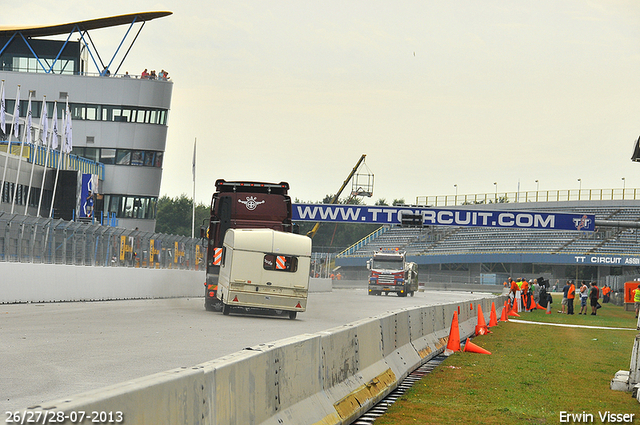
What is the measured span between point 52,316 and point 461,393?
11857 mm

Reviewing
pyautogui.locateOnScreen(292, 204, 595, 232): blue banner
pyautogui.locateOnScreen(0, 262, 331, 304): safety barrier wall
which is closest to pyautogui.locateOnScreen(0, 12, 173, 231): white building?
pyautogui.locateOnScreen(292, 204, 595, 232): blue banner

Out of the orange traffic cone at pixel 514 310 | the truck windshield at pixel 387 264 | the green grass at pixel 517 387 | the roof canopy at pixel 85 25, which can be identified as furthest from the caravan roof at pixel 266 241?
the roof canopy at pixel 85 25

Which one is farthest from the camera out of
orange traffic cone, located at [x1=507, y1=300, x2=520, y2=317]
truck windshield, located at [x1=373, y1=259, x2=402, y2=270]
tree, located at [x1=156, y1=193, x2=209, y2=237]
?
tree, located at [x1=156, y1=193, x2=209, y2=237]

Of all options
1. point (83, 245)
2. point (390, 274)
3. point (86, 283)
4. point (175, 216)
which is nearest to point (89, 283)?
point (86, 283)

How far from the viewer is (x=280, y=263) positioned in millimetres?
23422

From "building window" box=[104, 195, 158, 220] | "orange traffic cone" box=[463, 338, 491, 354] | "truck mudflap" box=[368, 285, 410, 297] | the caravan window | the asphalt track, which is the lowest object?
the asphalt track

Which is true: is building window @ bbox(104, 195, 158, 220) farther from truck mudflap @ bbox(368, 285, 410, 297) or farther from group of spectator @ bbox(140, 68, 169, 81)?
truck mudflap @ bbox(368, 285, 410, 297)

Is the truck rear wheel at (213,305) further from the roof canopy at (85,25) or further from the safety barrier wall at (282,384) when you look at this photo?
the roof canopy at (85,25)

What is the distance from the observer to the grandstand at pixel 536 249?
8319 cm

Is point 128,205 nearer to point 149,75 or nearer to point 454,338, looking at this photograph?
point 149,75

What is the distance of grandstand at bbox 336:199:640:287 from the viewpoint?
3275 inches

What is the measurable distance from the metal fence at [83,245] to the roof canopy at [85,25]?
35124 mm

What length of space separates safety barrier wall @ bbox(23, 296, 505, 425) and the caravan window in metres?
9.60

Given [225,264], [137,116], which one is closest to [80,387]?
[225,264]
